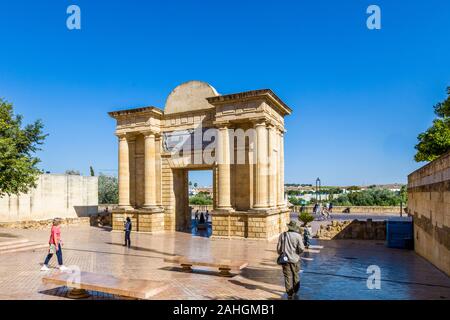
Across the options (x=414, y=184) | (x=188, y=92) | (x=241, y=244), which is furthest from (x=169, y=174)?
(x=414, y=184)

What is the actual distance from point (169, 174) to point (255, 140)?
7.20 metres

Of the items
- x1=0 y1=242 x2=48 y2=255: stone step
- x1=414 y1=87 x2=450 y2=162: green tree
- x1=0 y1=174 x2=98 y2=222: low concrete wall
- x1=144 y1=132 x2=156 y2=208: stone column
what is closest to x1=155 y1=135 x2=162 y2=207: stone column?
x1=144 y1=132 x2=156 y2=208: stone column

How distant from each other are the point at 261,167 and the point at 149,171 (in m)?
8.44

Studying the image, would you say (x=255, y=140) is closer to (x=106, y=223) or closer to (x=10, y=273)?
(x=10, y=273)

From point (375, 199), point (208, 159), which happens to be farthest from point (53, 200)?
point (375, 199)

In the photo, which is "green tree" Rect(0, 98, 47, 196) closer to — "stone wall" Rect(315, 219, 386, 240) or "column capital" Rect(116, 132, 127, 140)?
"column capital" Rect(116, 132, 127, 140)

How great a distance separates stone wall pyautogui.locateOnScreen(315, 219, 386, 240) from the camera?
62.1 feet

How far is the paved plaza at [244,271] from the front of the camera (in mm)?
8266

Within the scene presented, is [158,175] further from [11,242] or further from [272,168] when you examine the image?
[11,242]

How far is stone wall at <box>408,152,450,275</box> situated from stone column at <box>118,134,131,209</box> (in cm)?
1816

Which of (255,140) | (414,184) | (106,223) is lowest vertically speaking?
(106,223)
